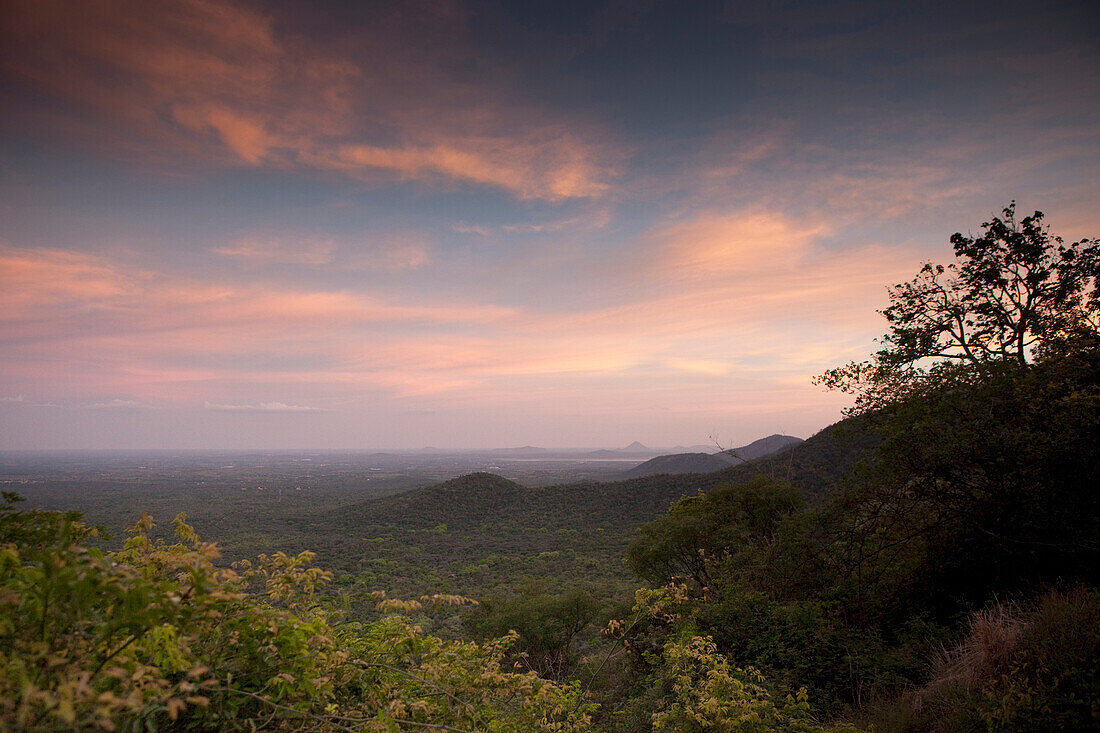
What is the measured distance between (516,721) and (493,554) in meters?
39.1

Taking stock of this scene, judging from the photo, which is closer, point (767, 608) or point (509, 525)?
point (767, 608)

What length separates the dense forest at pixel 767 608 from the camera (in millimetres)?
1887

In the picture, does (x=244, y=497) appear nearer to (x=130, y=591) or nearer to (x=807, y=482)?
(x=807, y=482)

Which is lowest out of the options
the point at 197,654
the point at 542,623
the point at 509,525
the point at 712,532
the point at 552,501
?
the point at 509,525

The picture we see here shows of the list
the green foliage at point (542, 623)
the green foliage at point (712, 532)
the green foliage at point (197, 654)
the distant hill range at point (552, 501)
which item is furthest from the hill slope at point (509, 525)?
the green foliage at point (197, 654)

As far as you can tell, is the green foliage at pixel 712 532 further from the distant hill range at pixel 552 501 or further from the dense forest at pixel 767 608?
the distant hill range at pixel 552 501

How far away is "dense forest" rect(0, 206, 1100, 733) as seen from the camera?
6.19 feet

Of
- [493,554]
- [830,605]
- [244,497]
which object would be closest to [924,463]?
[830,605]

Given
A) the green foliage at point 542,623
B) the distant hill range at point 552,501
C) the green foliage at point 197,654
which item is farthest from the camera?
the distant hill range at point 552,501

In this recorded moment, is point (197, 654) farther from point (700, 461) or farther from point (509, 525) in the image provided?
point (700, 461)

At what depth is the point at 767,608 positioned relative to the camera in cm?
891

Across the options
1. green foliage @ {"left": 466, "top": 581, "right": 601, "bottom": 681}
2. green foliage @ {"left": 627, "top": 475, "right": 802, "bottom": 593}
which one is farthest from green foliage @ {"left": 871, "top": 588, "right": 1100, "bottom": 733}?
green foliage @ {"left": 466, "top": 581, "right": 601, "bottom": 681}

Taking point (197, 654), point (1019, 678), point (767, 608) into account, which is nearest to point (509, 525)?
point (767, 608)

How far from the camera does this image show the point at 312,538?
49.9m
